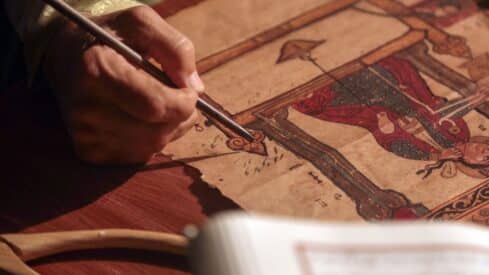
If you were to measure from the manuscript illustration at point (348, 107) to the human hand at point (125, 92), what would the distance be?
0.06 meters

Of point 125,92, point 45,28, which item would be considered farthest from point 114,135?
point 45,28

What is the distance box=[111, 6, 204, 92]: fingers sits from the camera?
3.33ft

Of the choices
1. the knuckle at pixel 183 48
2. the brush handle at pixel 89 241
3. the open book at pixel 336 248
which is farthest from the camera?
the knuckle at pixel 183 48

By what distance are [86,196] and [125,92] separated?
0.40 ft

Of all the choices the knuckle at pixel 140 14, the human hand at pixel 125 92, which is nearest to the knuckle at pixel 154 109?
the human hand at pixel 125 92

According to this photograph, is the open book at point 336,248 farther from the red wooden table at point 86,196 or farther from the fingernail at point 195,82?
the fingernail at point 195,82

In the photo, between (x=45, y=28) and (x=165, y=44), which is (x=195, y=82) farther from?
(x=45, y=28)

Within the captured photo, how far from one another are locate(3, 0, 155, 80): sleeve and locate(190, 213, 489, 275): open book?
0.52m

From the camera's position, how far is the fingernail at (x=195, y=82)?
1.02 meters

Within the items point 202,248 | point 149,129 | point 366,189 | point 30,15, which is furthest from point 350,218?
point 30,15

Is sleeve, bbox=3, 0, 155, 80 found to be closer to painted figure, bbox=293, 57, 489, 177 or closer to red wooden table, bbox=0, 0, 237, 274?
red wooden table, bbox=0, 0, 237, 274

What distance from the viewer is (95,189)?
989 millimetres

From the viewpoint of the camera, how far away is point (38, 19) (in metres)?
1.10

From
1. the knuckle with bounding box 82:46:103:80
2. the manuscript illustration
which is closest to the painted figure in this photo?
the manuscript illustration
